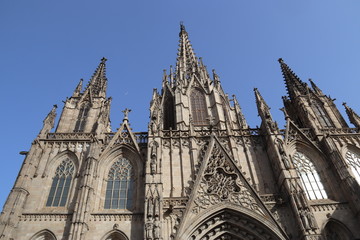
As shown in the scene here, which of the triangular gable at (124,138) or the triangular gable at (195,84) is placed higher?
the triangular gable at (195,84)

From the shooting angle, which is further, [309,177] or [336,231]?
[309,177]

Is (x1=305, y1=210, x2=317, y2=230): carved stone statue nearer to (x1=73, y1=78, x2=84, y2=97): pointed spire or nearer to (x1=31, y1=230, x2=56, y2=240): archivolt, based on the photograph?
Result: (x1=31, y1=230, x2=56, y2=240): archivolt

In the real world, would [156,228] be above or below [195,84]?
below

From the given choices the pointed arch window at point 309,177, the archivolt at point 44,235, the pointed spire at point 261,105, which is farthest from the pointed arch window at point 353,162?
the archivolt at point 44,235

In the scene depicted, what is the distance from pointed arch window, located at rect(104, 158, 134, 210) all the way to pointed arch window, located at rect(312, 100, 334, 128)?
16253mm

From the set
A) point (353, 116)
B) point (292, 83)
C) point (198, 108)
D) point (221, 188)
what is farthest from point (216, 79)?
point (221, 188)

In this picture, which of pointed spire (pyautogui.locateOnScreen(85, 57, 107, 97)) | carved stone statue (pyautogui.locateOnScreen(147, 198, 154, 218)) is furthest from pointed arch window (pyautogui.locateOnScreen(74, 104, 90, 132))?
carved stone statue (pyautogui.locateOnScreen(147, 198, 154, 218))

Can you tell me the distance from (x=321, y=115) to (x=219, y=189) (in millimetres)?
13353

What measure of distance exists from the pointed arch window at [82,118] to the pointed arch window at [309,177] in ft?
53.1

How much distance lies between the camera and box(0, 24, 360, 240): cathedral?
1514 centimetres

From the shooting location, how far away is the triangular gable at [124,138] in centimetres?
1955

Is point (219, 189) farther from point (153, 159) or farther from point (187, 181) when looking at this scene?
point (153, 159)

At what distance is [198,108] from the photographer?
25.3 m

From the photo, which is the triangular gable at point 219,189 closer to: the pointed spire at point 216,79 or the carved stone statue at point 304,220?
the carved stone statue at point 304,220
